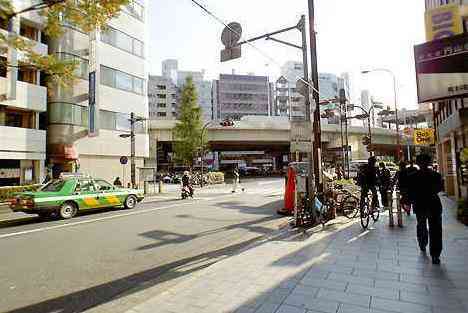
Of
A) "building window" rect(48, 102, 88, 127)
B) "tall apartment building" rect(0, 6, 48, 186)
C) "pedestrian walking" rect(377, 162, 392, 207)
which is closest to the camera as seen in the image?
"pedestrian walking" rect(377, 162, 392, 207)

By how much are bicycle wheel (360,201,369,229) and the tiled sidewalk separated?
1.46 metres

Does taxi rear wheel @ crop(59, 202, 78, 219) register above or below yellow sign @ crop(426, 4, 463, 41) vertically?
below

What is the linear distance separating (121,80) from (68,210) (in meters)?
18.7

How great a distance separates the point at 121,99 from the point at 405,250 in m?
26.5

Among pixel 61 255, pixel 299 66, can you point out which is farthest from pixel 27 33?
pixel 299 66

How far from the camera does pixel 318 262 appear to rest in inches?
233

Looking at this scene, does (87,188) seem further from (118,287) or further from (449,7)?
(449,7)

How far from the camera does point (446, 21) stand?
11172 millimetres

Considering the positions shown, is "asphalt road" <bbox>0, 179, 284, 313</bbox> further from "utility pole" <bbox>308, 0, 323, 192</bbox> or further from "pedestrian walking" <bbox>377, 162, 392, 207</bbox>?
"pedestrian walking" <bbox>377, 162, 392, 207</bbox>

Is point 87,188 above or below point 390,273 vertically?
above

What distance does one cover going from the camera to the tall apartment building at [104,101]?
80.1 feet

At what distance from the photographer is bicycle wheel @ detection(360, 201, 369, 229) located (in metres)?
8.91

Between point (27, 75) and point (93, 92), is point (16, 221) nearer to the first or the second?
point (27, 75)

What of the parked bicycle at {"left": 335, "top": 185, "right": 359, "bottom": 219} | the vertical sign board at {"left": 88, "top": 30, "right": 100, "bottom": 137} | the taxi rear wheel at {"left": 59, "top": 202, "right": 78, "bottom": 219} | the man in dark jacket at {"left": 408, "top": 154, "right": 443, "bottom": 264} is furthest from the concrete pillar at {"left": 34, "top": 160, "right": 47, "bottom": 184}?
the man in dark jacket at {"left": 408, "top": 154, "right": 443, "bottom": 264}
